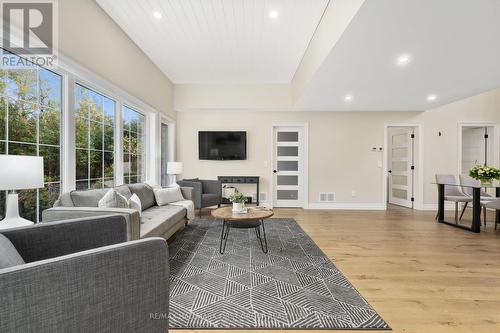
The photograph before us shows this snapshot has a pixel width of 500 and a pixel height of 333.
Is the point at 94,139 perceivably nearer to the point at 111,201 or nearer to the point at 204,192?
the point at 111,201

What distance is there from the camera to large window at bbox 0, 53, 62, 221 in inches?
75.3

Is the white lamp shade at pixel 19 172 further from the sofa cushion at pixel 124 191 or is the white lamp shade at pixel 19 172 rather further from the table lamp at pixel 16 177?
the sofa cushion at pixel 124 191

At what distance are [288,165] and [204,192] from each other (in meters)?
2.19

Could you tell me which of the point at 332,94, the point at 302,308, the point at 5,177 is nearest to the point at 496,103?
the point at 332,94

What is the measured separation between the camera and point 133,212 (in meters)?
2.00

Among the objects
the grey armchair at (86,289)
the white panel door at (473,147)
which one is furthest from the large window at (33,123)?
the white panel door at (473,147)

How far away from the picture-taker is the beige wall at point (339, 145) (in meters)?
5.55

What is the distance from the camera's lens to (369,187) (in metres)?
5.62

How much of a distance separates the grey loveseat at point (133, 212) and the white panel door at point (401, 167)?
216 inches

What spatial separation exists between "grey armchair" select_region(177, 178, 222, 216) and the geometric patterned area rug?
1.35 metres

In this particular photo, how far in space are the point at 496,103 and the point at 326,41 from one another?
5568mm

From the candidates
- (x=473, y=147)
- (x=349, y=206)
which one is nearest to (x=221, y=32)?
(x=349, y=206)

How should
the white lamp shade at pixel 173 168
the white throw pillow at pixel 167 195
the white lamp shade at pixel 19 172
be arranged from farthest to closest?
the white lamp shade at pixel 173 168 < the white throw pillow at pixel 167 195 < the white lamp shade at pixel 19 172

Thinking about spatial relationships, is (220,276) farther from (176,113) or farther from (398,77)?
(176,113)
